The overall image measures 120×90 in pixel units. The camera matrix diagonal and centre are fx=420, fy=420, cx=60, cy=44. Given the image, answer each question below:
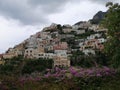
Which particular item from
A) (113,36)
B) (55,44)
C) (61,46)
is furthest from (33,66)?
(113,36)

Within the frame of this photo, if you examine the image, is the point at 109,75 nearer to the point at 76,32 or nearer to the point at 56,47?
the point at 56,47

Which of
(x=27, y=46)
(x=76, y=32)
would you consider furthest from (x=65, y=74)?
(x=76, y=32)

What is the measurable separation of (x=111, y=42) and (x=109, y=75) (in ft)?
12.0

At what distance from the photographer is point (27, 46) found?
12575cm

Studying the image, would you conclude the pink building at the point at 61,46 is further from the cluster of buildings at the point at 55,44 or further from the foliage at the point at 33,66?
the foliage at the point at 33,66

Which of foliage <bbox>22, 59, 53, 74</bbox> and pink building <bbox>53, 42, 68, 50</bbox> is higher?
pink building <bbox>53, 42, 68, 50</bbox>

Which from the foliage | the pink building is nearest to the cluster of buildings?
the pink building

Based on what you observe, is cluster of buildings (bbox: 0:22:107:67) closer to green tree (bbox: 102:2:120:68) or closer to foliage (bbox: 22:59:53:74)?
foliage (bbox: 22:59:53:74)

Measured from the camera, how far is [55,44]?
124m

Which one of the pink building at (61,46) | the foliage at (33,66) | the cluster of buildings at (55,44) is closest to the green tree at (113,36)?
the foliage at (33,66)

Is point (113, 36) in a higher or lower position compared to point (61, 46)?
lower

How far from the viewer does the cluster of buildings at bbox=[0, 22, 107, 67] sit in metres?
104

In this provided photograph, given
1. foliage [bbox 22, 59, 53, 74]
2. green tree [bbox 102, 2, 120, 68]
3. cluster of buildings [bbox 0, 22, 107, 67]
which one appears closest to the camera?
green tree [bbox 102, 2, 120, 68]

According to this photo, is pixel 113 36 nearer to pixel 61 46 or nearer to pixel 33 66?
pixel 33 66
